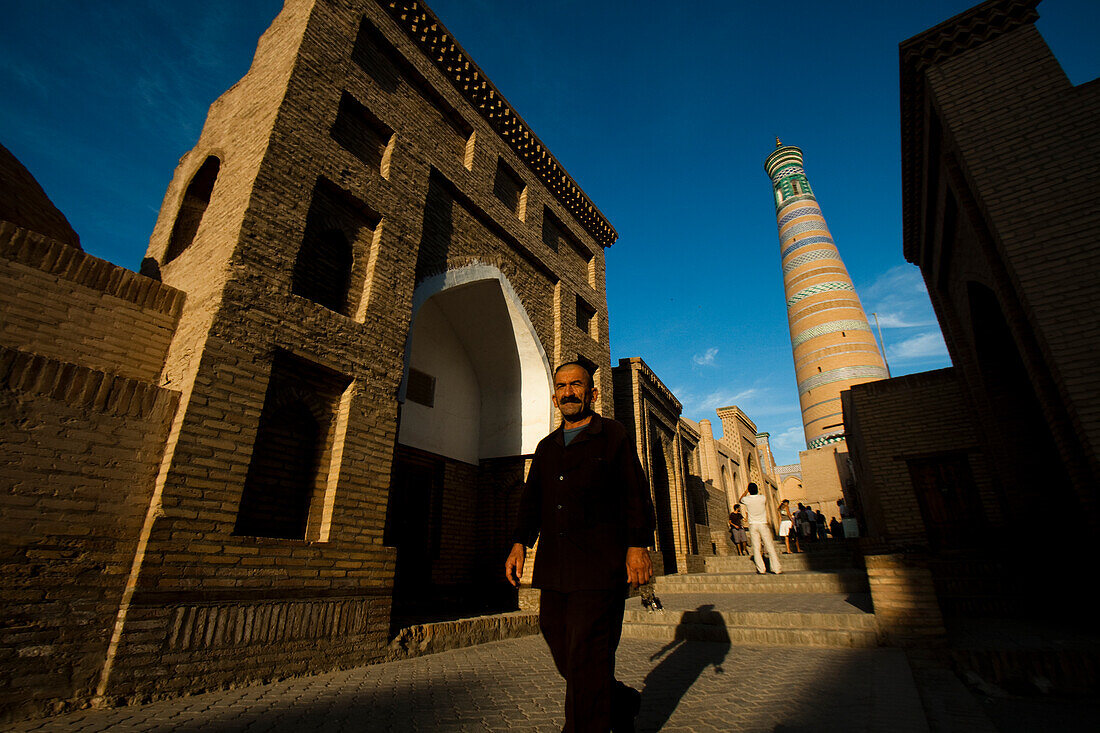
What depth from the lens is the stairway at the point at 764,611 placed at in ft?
15.8

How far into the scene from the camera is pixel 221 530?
391 cm

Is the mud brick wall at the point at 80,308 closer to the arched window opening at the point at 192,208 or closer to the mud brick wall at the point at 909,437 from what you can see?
the arched window opening at the point at 192,208

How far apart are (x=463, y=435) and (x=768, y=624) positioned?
555 cm

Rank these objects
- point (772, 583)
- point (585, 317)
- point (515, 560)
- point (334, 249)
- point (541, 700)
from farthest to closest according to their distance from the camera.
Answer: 1. point (585, 317)
2. point (772, 583)
3. point (334, 249)
4. point (541, 700)
5. point (515, 560)

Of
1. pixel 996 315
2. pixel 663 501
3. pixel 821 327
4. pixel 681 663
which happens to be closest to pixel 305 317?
pixel 681 663

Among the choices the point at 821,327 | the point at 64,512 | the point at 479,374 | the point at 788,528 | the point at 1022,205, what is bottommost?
the point at 64,512

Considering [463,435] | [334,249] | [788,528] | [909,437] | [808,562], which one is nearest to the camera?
[334,249]

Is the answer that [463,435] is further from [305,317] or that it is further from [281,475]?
[305,317]

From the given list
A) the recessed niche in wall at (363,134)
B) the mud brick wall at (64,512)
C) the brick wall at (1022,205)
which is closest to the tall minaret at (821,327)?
the brick wall at (1022,205)

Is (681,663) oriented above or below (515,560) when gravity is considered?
below

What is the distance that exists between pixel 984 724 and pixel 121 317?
669 centimetres

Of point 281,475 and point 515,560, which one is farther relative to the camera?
point 281,475

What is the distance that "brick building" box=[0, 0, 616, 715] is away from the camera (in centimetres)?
345

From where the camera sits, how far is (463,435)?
9.08 metres
